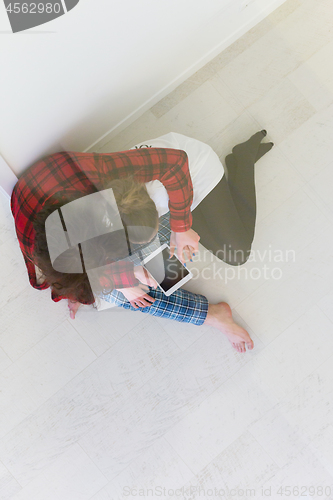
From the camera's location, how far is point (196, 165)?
3.70ft

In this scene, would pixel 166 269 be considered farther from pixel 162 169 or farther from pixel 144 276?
pixel 162 169

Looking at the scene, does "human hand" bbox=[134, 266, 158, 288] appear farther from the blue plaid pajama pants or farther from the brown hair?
the brown hair

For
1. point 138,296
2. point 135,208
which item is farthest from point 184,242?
point 135,208

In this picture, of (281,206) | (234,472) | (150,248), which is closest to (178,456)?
(234,472)

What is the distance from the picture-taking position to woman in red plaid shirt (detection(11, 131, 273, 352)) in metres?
0.84

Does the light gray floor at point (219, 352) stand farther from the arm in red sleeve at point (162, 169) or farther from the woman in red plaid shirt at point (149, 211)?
the arm in red sleeve at point (162, 169)

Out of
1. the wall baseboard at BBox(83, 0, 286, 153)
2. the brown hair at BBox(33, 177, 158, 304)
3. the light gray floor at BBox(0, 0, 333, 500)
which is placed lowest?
the light gray floor at BBox(0, 0, 333, 500)

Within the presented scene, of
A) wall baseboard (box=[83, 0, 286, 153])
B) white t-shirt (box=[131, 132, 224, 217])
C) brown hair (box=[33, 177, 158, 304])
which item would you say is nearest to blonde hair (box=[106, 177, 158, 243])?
A: brown hair (box=[33, 177, 158, 304])

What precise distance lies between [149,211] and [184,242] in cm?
32

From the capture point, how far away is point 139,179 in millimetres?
920

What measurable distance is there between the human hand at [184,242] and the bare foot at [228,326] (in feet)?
0.83

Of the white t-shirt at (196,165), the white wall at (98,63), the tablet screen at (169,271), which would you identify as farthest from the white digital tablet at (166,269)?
the white wall at (98,63)

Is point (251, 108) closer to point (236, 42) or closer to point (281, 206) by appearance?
point (236, 42)

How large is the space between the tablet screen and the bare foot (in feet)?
0.63
